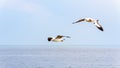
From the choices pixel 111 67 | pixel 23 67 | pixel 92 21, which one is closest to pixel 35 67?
pixel 23 67

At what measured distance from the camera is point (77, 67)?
84250 mm

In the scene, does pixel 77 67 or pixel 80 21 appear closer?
pixel 80 21

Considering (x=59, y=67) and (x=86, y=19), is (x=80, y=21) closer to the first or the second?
(x=86, y=19)

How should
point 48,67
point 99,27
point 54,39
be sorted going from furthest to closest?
point 48,67, point 54,39, point 99,27

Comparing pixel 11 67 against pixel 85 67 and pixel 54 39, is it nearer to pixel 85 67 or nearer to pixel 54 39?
pixel 85 67

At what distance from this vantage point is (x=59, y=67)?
84.2 m

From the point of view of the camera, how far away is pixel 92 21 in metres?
27.4

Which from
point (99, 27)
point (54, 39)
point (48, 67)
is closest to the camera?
point (99, 27)

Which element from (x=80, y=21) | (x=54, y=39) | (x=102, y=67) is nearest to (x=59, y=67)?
(x=102, y=67)

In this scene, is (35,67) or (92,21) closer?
(92,21)

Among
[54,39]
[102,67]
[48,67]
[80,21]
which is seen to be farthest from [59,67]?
[80,21]

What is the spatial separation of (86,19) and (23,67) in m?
57.4

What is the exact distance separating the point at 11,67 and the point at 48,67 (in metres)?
6.60

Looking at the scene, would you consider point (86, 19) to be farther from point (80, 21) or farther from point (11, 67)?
point (11, 67)
